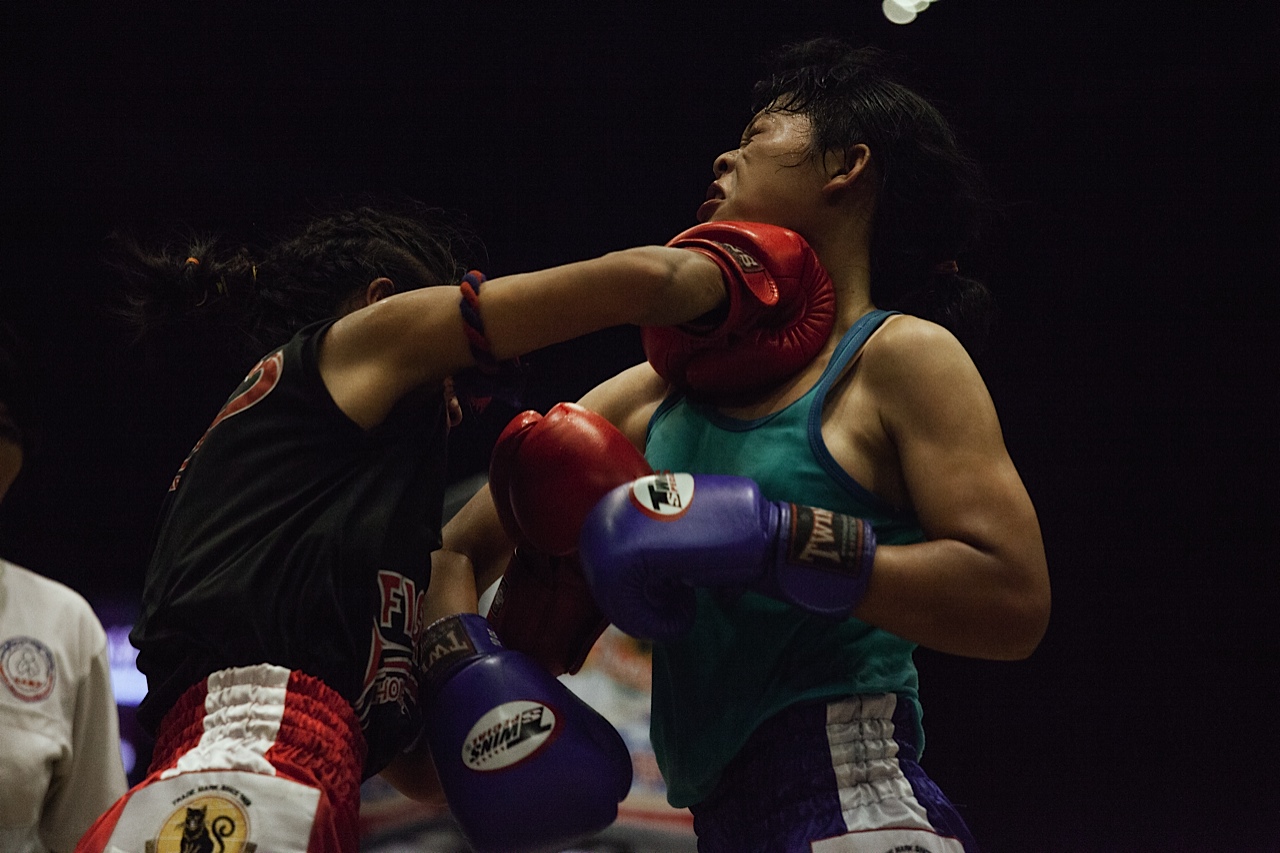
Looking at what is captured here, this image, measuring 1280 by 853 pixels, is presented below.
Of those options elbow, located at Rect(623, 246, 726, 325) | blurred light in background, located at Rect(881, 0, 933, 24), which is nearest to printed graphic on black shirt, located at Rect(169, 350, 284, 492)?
elbow, located at Rect(623, 246, 726, 325)

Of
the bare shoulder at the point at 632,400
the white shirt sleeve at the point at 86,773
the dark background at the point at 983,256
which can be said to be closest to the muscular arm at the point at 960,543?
the bare shoulder at the point at 632,400

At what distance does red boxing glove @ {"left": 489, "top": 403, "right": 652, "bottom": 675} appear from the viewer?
5.22ft

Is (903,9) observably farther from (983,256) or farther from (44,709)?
(44,709)

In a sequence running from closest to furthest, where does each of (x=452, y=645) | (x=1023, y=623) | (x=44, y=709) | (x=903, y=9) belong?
(x=1023, y=623)
(x=452, y=645)
(x=44, y=709)
(x=903, y=9)

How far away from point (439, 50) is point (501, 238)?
0.73 meters

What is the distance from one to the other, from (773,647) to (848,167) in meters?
0.80

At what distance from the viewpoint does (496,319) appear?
1535mm

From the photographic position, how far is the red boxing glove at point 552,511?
62.6 inches

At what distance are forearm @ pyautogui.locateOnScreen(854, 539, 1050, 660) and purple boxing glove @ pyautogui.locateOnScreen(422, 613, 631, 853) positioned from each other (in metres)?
0.42

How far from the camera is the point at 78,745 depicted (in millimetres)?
2385

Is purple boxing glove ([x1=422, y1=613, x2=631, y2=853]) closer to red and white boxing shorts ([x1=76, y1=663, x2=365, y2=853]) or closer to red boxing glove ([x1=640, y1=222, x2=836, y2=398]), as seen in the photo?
red and white boxing shorts ([x1=76, y1=663, x2=365, y2=853])

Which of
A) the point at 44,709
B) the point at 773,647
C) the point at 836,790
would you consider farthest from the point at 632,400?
the point at 44,709

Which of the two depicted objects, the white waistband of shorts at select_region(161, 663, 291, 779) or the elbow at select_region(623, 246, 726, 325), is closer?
the white waistband of shorts at select_region(161, 663, 291, 779)

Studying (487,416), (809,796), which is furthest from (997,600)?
(487,416)
